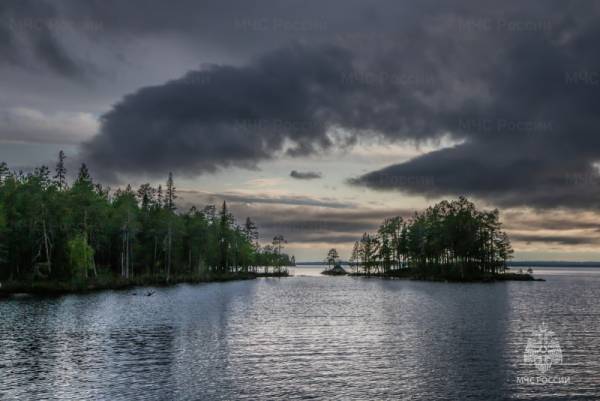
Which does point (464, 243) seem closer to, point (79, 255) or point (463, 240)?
point (463, 240)

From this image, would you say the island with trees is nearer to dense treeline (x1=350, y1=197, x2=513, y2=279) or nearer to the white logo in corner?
dense treeline (x1=350, y1=197, x2=513, y2=279)

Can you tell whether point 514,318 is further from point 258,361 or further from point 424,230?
point 424,230

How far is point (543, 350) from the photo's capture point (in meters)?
40.1

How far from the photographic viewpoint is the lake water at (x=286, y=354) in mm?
27266

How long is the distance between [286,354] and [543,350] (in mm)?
22367

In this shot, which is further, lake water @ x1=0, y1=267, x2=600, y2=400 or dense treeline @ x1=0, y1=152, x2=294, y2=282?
dense treeline @ x1=0, y1=152, x2=294, y2=282

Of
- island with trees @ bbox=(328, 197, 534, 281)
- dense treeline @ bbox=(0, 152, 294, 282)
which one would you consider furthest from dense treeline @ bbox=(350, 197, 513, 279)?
dense treeline @ bbox=(0, 152, 294, 282)

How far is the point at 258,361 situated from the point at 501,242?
15719 centimetres

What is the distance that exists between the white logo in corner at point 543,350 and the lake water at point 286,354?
61 centimetres

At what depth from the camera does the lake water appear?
27.3 metres

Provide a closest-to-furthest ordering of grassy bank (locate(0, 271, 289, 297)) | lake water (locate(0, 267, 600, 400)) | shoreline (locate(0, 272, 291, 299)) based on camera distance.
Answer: lake water (locate(0, 267, 600, 400))
shoreline (locate(0, 272, 291, 299))
grassy bank (locate(0, 271, 289, 297))

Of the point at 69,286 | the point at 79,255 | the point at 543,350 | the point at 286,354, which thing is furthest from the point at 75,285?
the point at 543,350

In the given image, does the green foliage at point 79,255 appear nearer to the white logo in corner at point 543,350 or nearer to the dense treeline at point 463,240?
the white logo in corner at point 543,350

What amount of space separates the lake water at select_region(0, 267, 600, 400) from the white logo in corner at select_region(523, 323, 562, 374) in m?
0.61
